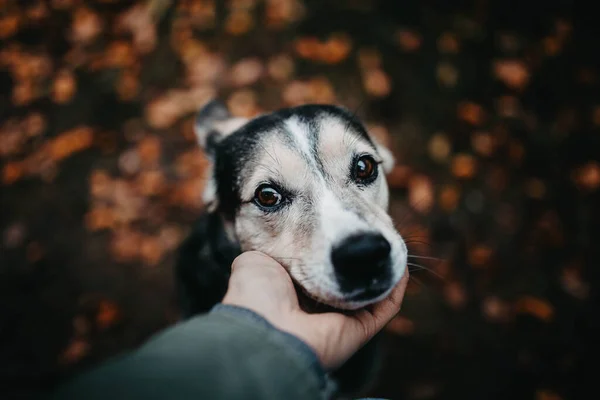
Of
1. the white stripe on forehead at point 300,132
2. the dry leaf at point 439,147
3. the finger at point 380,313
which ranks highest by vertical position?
the white stripe on forehead at point 300,132

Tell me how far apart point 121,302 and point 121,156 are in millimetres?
1727

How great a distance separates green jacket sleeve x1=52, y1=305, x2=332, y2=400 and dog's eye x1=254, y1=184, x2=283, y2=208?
92 centimetres

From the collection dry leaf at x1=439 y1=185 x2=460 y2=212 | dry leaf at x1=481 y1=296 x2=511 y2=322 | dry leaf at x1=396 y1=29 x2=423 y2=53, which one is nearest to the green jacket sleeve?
dry leaf at x1=481 y1=296 x2=511 y2=322

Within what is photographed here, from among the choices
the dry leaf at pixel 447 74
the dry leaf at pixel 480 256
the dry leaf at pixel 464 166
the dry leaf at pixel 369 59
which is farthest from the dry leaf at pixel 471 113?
the dry leaf at pixel 480 256

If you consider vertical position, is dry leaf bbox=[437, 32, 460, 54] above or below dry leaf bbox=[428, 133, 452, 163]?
above

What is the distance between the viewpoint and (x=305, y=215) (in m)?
2.09

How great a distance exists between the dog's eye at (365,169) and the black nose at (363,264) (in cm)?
66

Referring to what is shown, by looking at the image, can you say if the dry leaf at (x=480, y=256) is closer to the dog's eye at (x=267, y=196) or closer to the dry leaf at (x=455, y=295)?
the dry leaf at (x=455, y=295)

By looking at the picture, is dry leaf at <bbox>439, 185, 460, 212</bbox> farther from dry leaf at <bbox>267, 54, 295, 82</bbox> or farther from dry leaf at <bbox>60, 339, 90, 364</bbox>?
dry leaf at <bbox>60, 339, 90, 364</bbox>

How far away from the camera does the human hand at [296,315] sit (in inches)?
58.4

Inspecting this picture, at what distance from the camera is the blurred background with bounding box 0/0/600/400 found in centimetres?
379

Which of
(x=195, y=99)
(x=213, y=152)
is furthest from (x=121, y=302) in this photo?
(x=195, y=99)

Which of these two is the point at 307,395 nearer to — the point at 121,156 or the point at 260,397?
the point at 260,397

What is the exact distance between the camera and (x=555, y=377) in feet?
11.6
